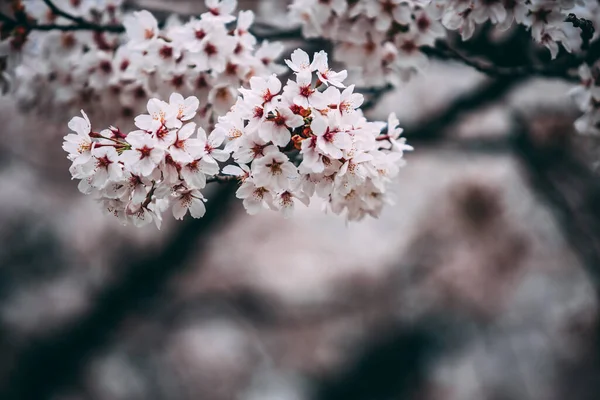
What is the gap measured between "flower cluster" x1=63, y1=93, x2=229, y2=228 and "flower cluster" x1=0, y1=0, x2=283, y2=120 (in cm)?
29

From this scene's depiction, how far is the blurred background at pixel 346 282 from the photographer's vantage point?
2.84 m

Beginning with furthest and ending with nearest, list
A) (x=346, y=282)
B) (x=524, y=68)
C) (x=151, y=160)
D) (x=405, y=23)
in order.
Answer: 1. (x=346, y=282)
2. (x=524, y=68)
3. (x=405, y=23)
4. (x=151, y=160)

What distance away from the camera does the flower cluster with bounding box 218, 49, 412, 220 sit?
2.80 ft

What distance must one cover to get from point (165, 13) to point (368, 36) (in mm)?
740

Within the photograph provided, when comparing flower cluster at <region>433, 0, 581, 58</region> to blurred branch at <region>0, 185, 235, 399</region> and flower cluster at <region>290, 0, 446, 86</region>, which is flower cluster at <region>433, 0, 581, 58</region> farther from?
blurred branch at <region>0, 185, 235, 399</region>

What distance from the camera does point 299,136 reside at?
89 cm

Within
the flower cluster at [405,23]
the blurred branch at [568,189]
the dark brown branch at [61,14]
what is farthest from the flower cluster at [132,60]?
the blurred branch at [568,189]

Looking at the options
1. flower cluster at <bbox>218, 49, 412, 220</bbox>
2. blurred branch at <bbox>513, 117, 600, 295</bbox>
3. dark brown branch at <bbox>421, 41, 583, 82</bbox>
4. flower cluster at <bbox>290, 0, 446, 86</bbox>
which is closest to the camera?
flower cluster at <bbox>218, 49, 412, 220</bbox>

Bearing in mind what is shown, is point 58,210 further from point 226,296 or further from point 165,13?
point 165,13

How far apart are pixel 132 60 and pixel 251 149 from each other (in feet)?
1.76

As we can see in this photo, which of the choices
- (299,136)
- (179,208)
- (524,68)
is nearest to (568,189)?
(524,68)

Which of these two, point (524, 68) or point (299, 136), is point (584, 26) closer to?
point (524, 68)

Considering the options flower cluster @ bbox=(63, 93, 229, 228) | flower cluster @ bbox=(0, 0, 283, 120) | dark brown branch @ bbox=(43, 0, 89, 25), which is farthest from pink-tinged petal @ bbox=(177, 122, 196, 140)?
dark brown branch @ bbox=(43, 0, 89, 25)

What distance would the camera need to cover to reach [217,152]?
2.92 ft
